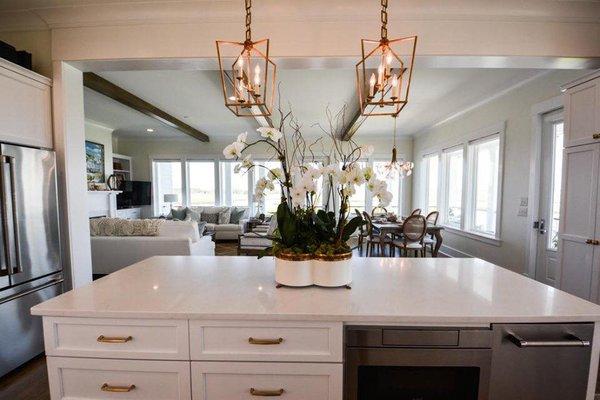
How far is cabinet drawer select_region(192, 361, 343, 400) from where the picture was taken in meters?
1.02

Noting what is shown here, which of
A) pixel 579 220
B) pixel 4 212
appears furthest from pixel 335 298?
pixel 579 220

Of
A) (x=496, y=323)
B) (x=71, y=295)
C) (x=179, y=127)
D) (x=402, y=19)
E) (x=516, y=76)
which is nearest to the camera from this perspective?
(x=496, y=323)

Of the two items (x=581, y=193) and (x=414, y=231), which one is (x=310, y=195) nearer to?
(x=581, y=193)

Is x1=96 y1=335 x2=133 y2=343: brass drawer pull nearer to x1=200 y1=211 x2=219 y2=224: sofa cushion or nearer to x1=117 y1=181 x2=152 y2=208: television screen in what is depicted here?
x1=200 y1=211 x2=219 y2=224: sofa cushion

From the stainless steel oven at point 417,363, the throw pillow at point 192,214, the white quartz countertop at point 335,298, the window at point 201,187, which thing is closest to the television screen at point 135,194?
the window at point 201,187

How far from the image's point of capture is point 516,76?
3477 millimetres

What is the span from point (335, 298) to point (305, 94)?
370 centimetres

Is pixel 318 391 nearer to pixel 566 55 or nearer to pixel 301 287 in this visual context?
pixel 301 287

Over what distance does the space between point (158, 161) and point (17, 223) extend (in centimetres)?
656

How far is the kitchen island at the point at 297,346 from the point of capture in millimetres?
1005

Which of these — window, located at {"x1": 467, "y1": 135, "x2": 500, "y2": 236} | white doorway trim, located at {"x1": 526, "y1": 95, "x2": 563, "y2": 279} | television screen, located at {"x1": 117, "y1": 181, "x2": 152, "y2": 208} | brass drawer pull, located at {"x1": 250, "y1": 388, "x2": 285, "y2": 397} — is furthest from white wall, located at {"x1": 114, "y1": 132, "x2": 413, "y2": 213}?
brass drawer pull, located at {"x1": 250, "y1": 388, "x2": 285, "y2": 397}

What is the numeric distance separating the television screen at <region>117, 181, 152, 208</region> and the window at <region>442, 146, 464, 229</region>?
304 inches

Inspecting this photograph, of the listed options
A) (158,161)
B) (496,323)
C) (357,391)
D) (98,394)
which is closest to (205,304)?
(98,394)

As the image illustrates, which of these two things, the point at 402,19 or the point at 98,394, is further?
the point at 402,19
